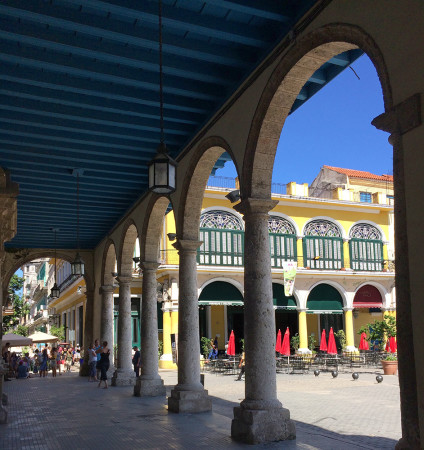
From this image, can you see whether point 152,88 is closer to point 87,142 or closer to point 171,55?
point 171,55

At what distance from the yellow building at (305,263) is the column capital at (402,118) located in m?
21.1

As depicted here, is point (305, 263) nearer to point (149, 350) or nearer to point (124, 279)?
point (124, 279)

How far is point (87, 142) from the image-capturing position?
974 cm

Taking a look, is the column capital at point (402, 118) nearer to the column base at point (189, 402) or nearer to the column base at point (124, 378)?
the column base at point (189, 402)

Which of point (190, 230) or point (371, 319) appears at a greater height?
point (190, 230)

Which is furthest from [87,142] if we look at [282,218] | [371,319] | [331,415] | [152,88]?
[371,319]

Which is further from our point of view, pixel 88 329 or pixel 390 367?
pixel 88 329

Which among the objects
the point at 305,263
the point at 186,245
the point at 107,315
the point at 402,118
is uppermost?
the point at 305,263

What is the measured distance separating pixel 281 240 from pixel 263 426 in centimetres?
2182

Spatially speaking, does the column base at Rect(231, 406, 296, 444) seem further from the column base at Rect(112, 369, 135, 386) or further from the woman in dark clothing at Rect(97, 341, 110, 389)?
the column base at Rect(112, 369, 135, 386)

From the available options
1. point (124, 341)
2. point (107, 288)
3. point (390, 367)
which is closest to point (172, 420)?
point (124, 341)

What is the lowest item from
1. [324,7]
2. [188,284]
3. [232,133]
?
[188,284]

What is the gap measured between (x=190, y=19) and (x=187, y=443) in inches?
205

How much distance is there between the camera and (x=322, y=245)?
29016 millimetres
